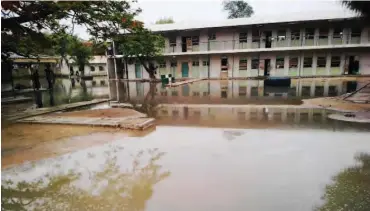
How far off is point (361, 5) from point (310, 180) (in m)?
5.18

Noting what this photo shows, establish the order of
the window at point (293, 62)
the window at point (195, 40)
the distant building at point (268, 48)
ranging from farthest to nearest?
the window at point (195, 40) → the window at point (293, 62) → the distant building at point (268, 48)

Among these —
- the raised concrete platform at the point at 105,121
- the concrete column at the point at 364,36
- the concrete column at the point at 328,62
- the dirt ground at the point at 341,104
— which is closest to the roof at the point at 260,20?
the concrete column at the point at 364,36

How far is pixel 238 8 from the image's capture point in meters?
47.9

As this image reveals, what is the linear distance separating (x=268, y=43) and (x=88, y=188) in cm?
2603

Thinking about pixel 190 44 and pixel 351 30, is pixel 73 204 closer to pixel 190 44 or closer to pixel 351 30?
pixel 190 44

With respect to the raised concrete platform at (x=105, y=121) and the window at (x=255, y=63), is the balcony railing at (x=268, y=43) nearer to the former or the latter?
the window at (x=255, y=63)

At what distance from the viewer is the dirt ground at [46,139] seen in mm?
6051

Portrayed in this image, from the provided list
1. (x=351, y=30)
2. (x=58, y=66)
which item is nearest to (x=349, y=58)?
(x=351, y=30)

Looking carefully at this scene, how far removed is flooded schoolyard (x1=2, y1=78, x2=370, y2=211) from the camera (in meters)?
3.93

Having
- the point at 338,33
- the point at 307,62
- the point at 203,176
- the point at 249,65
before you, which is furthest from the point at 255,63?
the point at 203,176

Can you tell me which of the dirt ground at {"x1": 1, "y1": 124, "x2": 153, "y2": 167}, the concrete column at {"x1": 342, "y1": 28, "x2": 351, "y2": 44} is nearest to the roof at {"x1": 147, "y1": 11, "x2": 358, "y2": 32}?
the concrete column at {"x1": 342, "y1": 28, "x2": 351, "y2": 44}

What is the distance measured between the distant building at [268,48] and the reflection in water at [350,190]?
22465mm

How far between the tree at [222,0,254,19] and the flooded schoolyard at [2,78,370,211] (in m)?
43.5

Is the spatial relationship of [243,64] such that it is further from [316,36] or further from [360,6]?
[360,6]
